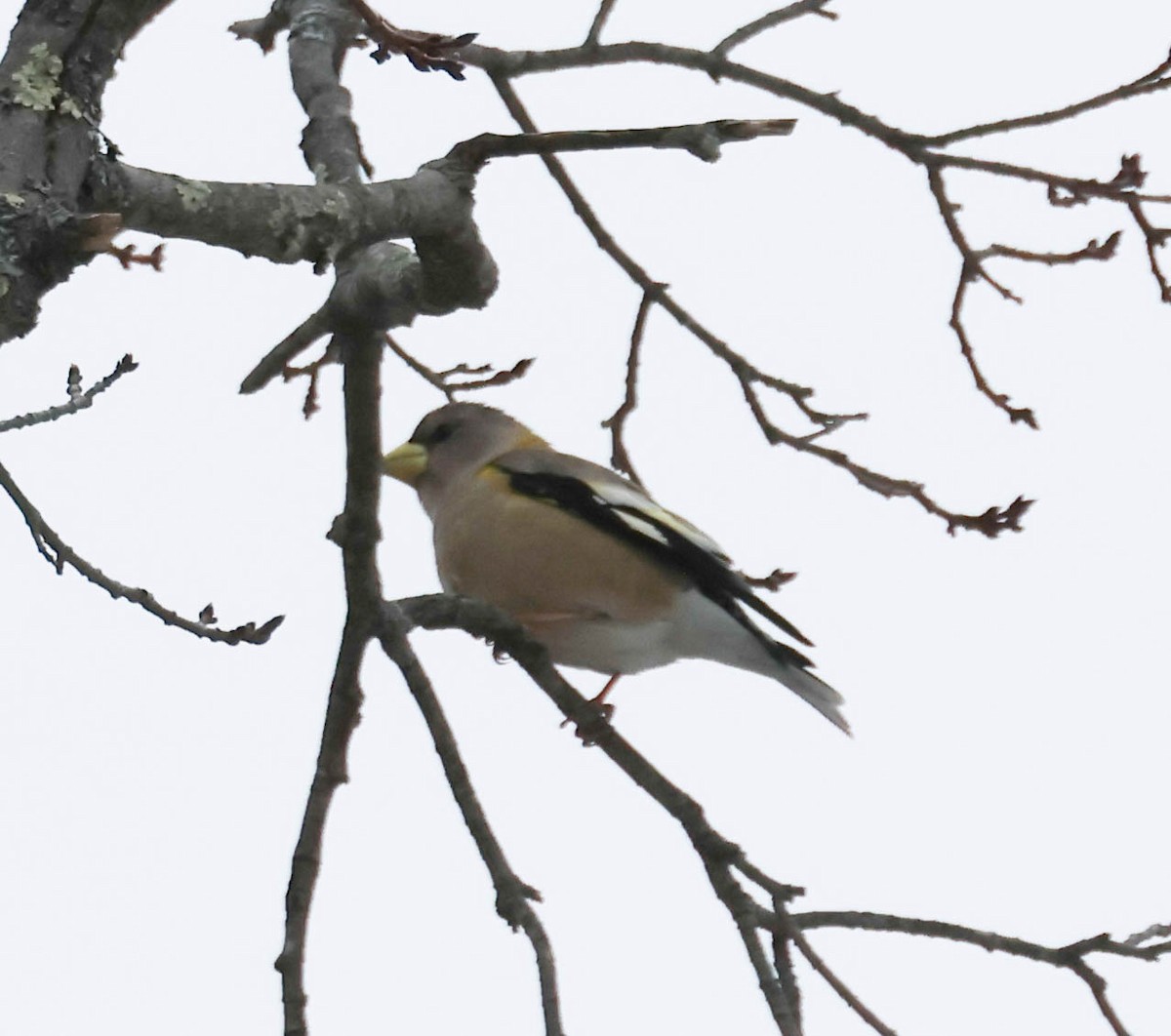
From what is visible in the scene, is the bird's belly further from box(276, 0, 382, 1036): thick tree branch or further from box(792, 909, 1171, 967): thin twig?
box(792, 909, 1171, 967): thin twig

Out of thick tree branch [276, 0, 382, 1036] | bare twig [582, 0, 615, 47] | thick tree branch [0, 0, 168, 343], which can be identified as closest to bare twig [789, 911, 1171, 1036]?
thick tree branch [276, 0, 382, 1036]

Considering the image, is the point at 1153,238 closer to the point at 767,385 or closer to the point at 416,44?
the point at 767,385

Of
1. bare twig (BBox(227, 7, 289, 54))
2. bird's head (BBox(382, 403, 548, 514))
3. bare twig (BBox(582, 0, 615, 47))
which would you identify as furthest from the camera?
bird's head (BBox(382, 403, 548, 514))

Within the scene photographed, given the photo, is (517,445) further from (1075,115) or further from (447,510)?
(1075,115)

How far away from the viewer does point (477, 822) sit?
285 centimetres

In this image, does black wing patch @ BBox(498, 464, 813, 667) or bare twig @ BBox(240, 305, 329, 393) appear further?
black wing patch @ BBox(498, 464, 813, 667)

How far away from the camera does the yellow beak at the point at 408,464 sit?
4875 mm

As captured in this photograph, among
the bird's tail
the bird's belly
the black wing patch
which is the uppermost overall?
the black wing patch

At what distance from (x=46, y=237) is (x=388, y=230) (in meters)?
0.64

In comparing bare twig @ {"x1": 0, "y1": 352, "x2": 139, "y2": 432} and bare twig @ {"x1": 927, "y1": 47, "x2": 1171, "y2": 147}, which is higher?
bare twig @ {"x1": 927, "y1": 47, "x2": 1171, "y2": 147}

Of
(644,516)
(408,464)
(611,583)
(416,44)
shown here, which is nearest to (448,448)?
(408,464)

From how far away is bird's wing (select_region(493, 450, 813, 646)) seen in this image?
13.9ft

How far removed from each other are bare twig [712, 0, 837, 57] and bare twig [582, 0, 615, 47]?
10.6 inches

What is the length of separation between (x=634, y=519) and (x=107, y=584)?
1685 mm
